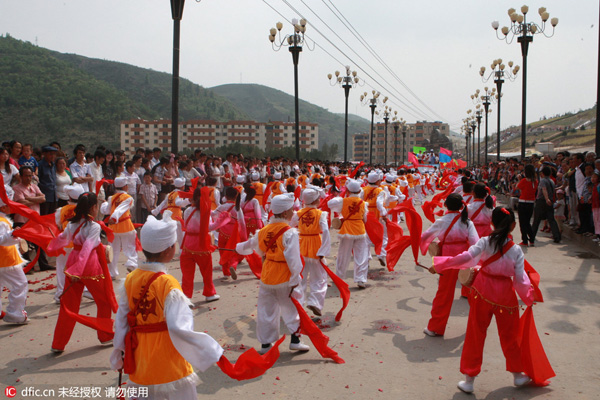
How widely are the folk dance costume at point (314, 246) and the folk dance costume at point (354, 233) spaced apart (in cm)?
157

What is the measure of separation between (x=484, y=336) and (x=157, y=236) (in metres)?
3.19

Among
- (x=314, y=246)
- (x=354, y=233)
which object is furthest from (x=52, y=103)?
(x=314, y=246)

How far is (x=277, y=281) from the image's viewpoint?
5.53m

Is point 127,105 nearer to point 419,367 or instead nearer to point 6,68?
point 6,68

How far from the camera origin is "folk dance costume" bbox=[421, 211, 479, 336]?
20.1ft

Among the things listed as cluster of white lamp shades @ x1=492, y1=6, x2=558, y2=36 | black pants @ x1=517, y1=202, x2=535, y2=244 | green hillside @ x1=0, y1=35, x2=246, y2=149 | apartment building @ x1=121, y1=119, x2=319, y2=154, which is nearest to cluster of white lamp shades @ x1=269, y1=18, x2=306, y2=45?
cluster of white lamp shades @ x1=492, y1=6, x2=558, y2=36

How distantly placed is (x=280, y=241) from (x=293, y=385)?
5.07ft

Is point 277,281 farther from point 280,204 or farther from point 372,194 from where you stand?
point 372,194

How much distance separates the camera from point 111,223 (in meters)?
8.88

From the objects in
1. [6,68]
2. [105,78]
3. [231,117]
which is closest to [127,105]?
[6,68]

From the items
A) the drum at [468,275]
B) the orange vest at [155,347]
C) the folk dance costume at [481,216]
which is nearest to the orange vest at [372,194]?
the folk dance costume at [481,216]

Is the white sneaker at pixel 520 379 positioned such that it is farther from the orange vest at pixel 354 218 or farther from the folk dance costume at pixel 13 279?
the folk dance costume at pixel 13 279

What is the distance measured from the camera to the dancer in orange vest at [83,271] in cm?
550

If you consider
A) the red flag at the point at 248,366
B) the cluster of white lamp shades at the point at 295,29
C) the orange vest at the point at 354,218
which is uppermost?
the cluster of white lamp shades at the point at 295,29
